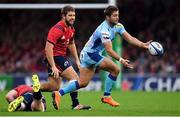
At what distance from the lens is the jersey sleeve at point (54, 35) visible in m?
13.3

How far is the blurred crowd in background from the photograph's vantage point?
2778 cm

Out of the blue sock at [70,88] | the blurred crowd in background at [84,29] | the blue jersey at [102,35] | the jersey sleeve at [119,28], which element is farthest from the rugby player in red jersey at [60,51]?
the blurred crowd in background at [84,29]

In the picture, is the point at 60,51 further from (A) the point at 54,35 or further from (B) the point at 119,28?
(B) the point at 119,28

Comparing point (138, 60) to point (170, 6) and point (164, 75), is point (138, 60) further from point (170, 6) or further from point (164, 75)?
point (170, 6)

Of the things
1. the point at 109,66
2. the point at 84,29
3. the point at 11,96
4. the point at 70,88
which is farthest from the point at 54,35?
the point at 84,29

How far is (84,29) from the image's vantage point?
2947 cm

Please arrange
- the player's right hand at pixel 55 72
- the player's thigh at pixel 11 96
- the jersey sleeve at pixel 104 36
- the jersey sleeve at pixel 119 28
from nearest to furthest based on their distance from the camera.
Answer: the player's thigh at pixel 11 96
the player's right hand at pixel 55 72
the jersey sleeve at pixel 104 36
the jersey sleeve at pixel 119 28

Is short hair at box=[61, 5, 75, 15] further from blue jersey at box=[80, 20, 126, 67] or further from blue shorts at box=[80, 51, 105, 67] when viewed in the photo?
blue shorts at box=[80, 51, 105, 67]

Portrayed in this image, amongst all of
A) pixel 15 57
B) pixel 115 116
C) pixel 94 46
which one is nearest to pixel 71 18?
pixel 94 46

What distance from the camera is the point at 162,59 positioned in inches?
1066

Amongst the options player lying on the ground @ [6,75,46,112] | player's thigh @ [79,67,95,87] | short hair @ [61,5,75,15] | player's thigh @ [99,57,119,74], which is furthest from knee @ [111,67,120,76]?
player lying on the ground @ [6,75,46,112]

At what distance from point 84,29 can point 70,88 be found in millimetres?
16430

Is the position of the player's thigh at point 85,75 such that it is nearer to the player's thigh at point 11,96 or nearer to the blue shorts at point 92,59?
the blue shorts at point 92,59

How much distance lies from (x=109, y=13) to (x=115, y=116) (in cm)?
261
